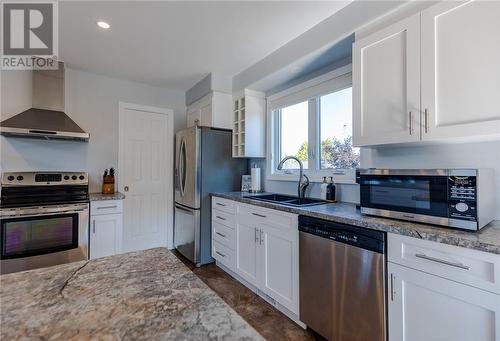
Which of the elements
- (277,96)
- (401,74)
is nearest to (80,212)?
(277,96)

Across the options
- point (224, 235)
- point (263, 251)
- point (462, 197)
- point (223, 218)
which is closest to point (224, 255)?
point (224, 235)

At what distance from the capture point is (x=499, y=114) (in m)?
1.14

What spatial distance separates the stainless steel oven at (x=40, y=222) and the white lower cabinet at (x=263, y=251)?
1.48 metres

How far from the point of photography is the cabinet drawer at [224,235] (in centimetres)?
264

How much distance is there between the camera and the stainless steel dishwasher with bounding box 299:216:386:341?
133 cm

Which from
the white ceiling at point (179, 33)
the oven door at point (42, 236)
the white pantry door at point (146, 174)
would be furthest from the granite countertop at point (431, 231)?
the white pantry door at point (146, 174)

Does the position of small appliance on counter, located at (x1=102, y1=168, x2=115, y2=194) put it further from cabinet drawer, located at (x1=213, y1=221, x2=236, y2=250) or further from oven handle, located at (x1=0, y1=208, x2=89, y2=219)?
cabinet drawer, located at (x1=213, y1=221, x2=236, y2=250)

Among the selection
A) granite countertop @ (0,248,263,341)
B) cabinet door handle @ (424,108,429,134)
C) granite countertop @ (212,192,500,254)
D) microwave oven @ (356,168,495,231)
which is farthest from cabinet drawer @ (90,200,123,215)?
cabinet door handle @ (424,108,429,134)

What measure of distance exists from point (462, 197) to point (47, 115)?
12.1ft

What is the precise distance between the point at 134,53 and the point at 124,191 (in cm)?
180

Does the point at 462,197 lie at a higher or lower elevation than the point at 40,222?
higher

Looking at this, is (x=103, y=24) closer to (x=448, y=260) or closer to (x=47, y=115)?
(x=47, y=115)

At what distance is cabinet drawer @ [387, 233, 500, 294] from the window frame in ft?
3.09

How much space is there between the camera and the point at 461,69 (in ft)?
4.09
